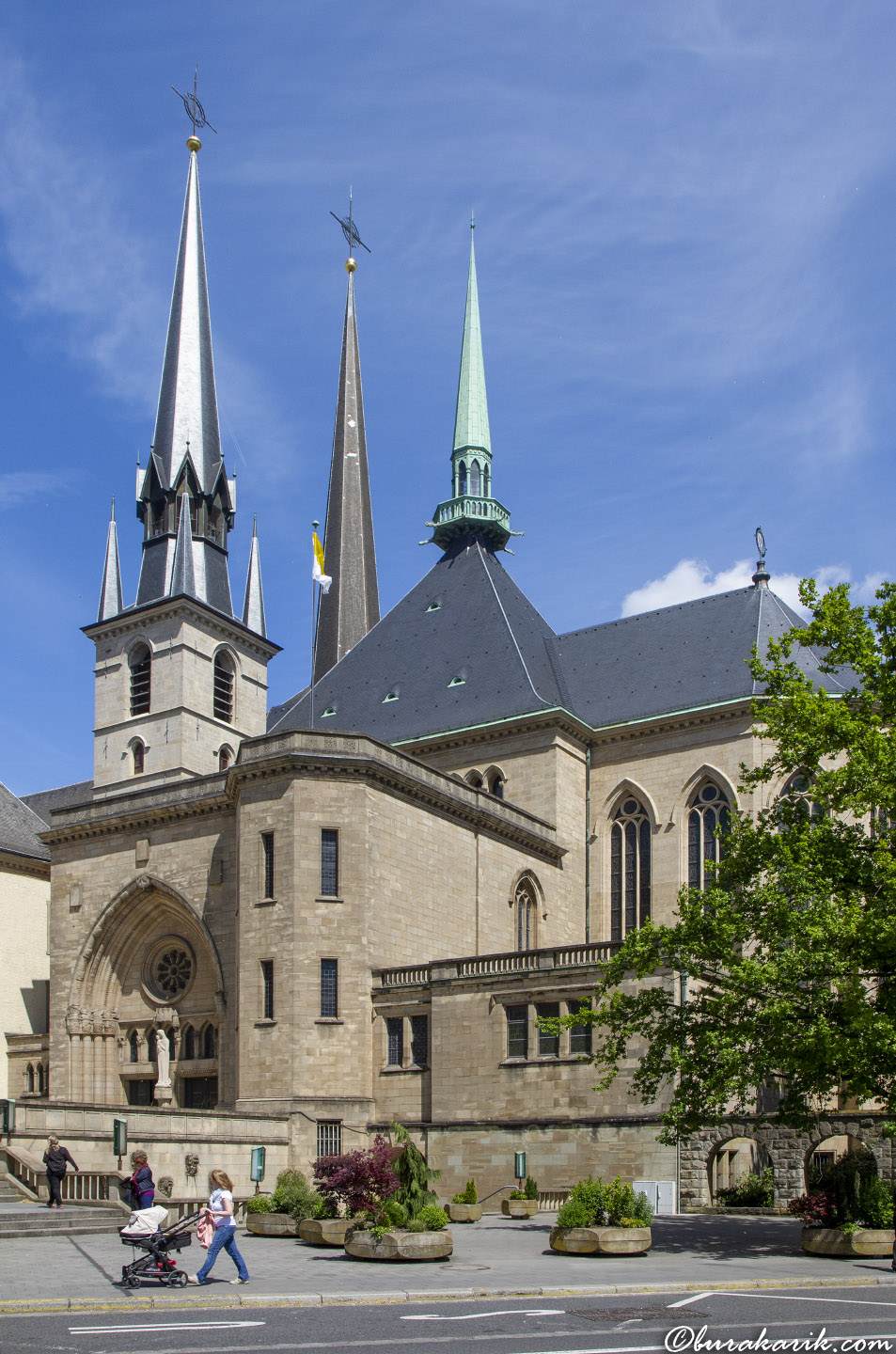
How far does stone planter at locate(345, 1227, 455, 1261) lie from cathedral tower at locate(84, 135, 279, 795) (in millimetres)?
39522

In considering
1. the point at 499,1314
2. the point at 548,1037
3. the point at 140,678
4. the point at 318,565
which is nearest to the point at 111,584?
the point at 140,678

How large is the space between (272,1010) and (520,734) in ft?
49.1

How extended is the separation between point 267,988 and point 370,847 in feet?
14.8

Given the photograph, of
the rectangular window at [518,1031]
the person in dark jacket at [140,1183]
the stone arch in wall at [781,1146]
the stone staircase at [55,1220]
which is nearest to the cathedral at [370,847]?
the rectangular window at [518,1031]

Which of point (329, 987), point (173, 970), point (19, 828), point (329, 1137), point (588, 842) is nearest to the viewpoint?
point (329, 1137)

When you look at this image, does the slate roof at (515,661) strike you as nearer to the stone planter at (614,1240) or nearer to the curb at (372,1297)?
the stone planter at (614,1240)

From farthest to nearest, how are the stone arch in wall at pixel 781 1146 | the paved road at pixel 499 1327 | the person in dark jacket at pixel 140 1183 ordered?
the stone arch in wall at pixel 781 1146 < the person in dark jacket at pixel 140 1183 < the paved road at pixel 499 1327

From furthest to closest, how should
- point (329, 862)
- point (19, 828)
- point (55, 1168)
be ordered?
point (19, 828) < point (329, 862) < point (55, 1168)

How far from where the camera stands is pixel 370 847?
37.8 m

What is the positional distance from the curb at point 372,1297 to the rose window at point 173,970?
89.6ft

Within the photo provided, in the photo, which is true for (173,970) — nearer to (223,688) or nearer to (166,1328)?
(223,688)

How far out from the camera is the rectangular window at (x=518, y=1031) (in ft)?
113

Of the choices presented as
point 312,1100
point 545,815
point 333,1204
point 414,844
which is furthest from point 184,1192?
point 545,815

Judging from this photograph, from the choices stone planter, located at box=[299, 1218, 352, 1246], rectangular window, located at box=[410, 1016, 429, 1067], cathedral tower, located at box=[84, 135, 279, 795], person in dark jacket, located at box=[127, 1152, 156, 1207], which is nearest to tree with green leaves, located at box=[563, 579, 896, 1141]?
stone planter, located at box=[299, 1218, 352, 1246]
